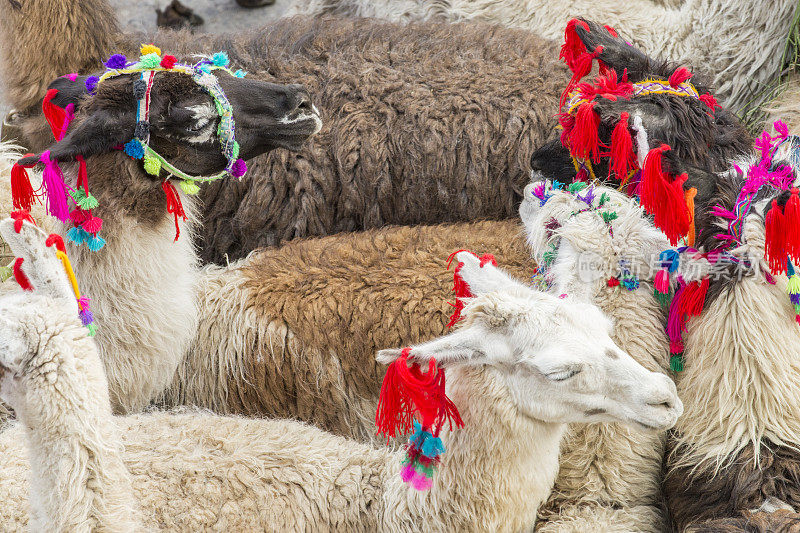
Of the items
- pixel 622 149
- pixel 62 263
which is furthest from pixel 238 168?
pixel 622 149

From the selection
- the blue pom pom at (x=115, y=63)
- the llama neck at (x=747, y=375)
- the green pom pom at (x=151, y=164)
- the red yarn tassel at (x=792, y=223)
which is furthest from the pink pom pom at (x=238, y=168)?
the red yarn tassel at (x=792, y=223)

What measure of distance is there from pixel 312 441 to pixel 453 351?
2.48 feet

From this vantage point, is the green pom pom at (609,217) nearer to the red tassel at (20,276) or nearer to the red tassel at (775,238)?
Result: the red tassel at (775,238)

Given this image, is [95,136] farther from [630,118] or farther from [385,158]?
[630,118]

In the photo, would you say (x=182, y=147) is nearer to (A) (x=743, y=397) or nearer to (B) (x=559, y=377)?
(B) (x=559, y=377)

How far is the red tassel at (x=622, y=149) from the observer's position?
289cm

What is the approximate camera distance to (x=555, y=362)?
6.79ft

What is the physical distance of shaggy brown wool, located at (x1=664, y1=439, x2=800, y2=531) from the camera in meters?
2.40

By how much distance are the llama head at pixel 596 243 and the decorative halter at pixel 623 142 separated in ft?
0.34

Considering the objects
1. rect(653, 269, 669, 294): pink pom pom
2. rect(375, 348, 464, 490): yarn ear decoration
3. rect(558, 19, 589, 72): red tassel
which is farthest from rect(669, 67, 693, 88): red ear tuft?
rect(375, 348, 464, 490): yarn ear decoration

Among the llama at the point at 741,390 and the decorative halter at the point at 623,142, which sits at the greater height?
the decorative halter at the point at 623,142

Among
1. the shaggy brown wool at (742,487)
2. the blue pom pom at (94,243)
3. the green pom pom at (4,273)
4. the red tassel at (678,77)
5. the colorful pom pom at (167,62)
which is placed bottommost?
the shaggy brown wool at (742,487)

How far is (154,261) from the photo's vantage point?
2.89 m

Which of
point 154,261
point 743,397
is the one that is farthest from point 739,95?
point 154,261
